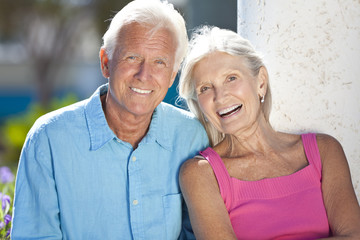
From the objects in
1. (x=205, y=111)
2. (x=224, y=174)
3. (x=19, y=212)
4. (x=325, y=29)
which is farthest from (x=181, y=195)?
(x=325, y=29)

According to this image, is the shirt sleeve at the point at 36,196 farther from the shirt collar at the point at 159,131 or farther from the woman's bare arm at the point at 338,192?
the woman's bare arm at the point at 338,192

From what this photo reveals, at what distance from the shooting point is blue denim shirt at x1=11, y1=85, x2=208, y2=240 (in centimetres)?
249

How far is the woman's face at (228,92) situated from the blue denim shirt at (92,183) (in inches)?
13.7

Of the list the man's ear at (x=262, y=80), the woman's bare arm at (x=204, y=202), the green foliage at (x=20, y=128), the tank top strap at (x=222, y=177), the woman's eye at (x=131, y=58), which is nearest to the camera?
the woman's bare arm at (x=204, y=202)

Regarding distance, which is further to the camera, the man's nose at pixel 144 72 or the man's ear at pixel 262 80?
the man's ear at pixel 262 80

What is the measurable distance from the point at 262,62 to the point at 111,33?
903 millimetres

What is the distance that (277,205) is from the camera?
252 cm

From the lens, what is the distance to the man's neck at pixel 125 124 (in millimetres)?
2730

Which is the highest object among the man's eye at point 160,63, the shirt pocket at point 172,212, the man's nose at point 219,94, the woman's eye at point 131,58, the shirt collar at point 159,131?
the woman's eye at point 131,58

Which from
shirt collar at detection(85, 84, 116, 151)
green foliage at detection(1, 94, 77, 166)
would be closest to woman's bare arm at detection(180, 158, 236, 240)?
shirt collar at detection(85, 84, 116, 151)

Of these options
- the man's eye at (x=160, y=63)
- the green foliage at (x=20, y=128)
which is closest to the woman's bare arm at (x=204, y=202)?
the man's eye at (x=160, y=63)

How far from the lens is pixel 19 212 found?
2451mm


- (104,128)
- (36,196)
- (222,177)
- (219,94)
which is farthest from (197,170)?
(36,196)

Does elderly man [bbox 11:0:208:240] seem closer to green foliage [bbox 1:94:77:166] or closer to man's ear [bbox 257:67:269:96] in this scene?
man's ear [bbox 257:67:269:96]
